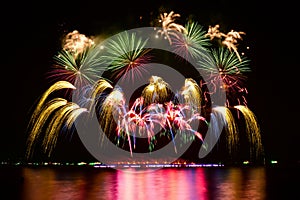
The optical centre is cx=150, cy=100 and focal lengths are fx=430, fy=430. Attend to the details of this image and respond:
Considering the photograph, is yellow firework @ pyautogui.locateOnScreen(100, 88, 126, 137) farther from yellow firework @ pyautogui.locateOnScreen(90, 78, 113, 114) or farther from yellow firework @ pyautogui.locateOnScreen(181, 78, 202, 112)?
yellow firework @ pyautogui.locateOnScreen(181, 78, 202, 112)

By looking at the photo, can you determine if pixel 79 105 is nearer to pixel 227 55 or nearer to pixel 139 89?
pixel 139 89

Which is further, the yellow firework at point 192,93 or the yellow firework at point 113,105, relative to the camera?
the yellow firework at point 113,105

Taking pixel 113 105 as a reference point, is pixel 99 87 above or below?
above

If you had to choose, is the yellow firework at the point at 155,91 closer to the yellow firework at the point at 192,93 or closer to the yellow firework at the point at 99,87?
the yellow firework at the point at 192,93

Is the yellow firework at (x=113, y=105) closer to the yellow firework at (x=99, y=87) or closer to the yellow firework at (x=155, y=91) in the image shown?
the yellow firework at (x=99, y=87)

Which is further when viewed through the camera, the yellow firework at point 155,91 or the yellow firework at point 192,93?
the yellow firework at point 155,91

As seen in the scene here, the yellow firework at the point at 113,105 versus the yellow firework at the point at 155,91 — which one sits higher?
the yellow firework at the point at 155,91

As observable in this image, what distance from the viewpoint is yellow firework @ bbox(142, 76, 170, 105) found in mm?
23203

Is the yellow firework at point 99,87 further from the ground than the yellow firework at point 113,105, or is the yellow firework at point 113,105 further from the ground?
the yellow firework at point 99,87

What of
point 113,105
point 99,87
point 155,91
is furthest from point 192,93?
point 99,87

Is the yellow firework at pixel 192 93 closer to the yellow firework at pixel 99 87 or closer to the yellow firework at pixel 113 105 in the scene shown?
the yellow firework at pixel 113 105

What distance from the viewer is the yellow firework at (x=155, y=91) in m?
23.2

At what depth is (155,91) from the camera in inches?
921

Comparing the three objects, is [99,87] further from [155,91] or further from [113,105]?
[155,91]
